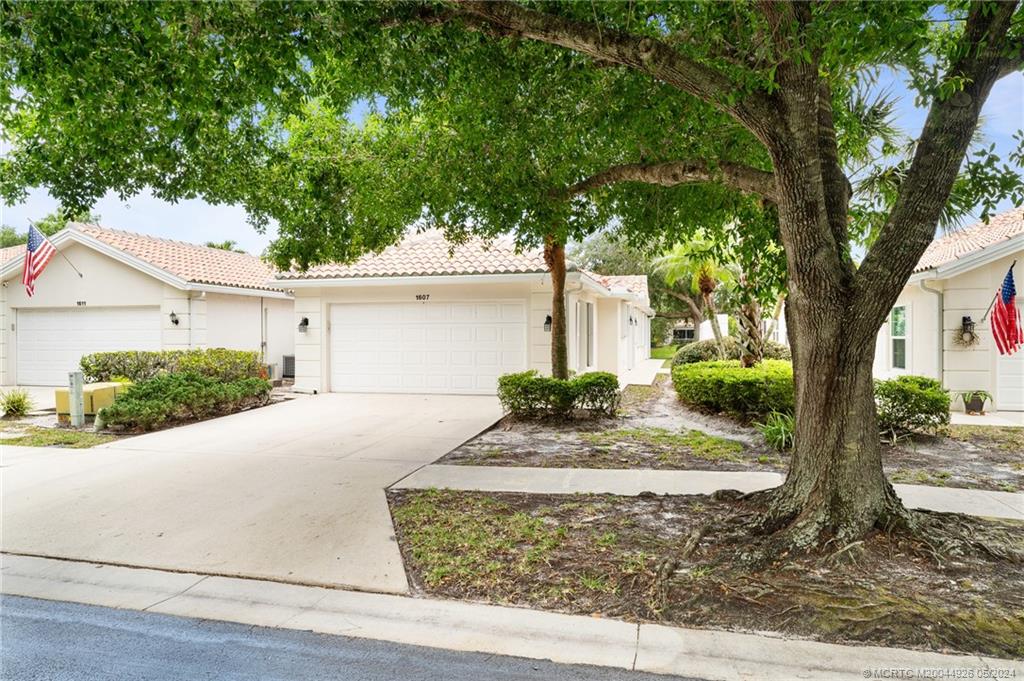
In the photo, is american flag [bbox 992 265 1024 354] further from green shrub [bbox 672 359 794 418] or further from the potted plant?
green shrub [bbox 672 359 794 418]

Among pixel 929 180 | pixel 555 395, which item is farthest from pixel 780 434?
pixel 929 180

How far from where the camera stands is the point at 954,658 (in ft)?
10.6

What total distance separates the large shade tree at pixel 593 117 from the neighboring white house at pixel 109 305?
947 centimetres

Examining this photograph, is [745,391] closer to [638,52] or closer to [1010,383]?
[1010,383]

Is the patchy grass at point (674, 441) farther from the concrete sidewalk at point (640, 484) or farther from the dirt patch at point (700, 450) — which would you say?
the concrete sidewalk at point (640, 484)

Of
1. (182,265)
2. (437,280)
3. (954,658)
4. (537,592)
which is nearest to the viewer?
(954,658)

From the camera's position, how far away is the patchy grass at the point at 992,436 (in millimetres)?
8625

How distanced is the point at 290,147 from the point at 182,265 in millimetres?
10442

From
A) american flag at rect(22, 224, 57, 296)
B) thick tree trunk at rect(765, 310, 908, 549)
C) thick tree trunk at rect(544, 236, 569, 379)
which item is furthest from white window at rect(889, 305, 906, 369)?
american flag at rect(22, 224, 57, 296)

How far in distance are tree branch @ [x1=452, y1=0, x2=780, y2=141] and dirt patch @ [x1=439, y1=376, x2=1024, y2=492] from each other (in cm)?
431

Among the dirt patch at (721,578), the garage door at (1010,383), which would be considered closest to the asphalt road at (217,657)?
the dirt patch at (721,578)

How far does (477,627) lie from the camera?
3641 millimetres

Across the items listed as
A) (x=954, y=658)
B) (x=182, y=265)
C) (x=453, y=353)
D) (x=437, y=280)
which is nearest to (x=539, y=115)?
(x=954, y=658)

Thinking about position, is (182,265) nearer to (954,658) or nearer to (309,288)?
(309,288)
